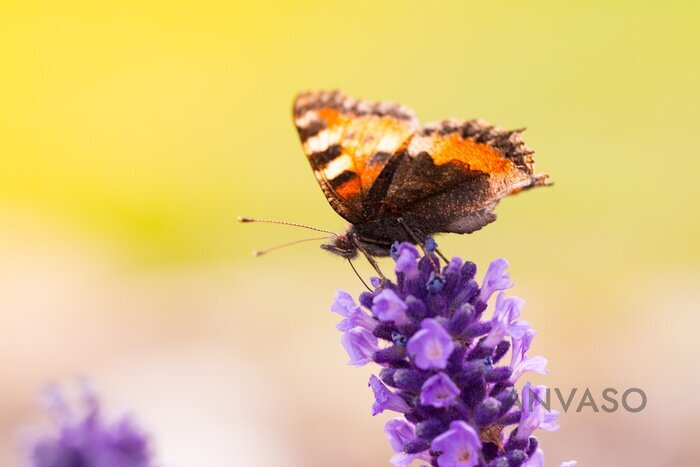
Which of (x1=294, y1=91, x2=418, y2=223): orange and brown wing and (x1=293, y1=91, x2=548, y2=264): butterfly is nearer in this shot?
(x1=293, y1=91, x2=548, y2=264): butterfly

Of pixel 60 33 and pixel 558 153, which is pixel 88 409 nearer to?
pixel 558 153

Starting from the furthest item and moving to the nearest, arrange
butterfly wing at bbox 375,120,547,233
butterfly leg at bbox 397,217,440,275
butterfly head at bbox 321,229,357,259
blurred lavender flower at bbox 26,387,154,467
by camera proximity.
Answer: butterfly head at bbox 321,229,357,259 < butterfly wing at bbox 375,120,547,233 < butterfly leg at bbox 397,217,440,275 < blurred lavender flower at bbox 26,387,154,467

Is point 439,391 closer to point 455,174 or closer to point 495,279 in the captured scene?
point 495,279

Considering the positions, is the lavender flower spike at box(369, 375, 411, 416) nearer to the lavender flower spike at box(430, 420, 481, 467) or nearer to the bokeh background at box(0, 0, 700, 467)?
the lavender flower spike at box(430, 420, 481, 467)

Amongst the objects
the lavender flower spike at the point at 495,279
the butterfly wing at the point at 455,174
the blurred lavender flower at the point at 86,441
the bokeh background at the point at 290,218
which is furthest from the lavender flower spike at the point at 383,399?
the bokeh background at the point at 290,218

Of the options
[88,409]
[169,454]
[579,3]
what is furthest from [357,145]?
[579,3]

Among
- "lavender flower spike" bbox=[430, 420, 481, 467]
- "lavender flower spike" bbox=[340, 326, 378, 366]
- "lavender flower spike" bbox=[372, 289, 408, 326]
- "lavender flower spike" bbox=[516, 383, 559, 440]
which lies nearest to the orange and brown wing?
"lavender flower spike" bbox=[340, 326, 378, 366]

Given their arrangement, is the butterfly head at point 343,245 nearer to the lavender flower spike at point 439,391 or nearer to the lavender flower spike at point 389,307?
the lavender flower spike at point 389,307
